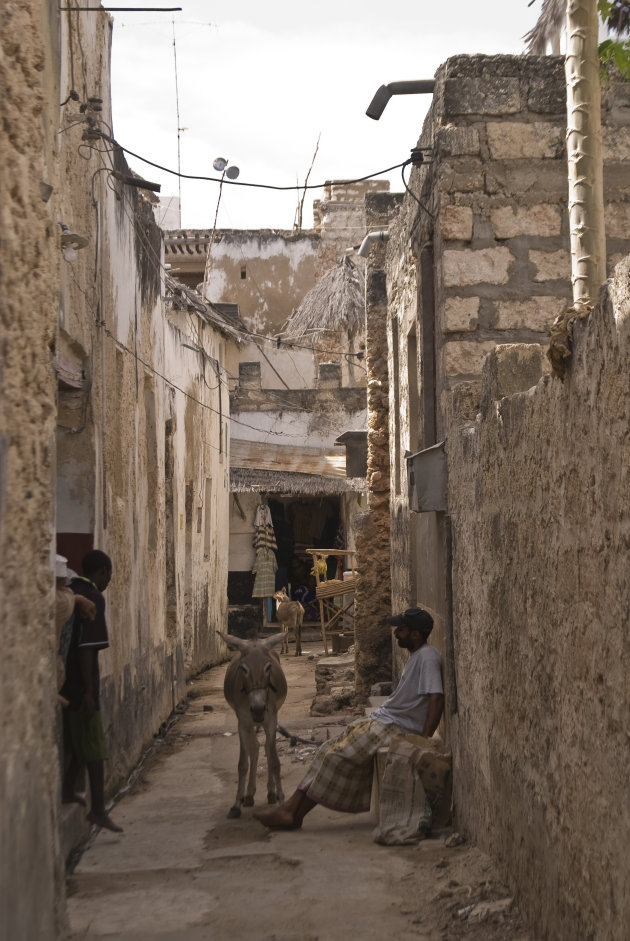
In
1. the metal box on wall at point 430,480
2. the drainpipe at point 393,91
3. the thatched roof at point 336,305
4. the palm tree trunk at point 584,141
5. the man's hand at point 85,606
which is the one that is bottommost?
the man's hand at point 85,606

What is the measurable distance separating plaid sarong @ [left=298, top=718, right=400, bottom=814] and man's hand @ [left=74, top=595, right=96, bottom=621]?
5.79ft

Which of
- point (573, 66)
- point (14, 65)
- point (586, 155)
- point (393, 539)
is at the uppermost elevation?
point (573, 66)

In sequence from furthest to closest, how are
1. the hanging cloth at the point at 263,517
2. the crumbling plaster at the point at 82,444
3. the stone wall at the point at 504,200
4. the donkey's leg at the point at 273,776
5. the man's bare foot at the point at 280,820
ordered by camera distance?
the hanging cloth at the point at 263,517 < the donkey's leg at the point at 273,776 < the stone wall at the point at 504,200 < the man's bare foot at the point at 280,820 < the crumbling plaster at the point at 82,444

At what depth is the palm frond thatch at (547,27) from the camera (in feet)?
28.9

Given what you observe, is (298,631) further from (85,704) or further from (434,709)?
(85,704)

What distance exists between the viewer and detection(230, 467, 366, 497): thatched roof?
2261 centimetres

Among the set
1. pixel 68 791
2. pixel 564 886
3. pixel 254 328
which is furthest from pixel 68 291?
pixel 254 328

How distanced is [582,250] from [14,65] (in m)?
3.43

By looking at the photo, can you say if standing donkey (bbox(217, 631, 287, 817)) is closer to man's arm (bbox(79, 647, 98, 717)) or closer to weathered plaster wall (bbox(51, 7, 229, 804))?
weathered plaster wall (bbox(51, 7, 229, 804))

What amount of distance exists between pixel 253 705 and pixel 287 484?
1503 cm

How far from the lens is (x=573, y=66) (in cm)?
613

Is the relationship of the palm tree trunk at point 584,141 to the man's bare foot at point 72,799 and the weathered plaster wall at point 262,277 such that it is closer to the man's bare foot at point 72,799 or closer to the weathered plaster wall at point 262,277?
the man's bare foot at point 72,799

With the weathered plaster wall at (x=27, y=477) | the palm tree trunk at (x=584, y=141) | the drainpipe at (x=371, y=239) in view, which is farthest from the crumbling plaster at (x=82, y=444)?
the palm tree trunk at (x=584, y=141)

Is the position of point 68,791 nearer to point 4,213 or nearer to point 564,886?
point 564,886
